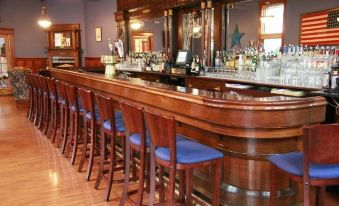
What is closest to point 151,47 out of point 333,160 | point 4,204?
point 4,204

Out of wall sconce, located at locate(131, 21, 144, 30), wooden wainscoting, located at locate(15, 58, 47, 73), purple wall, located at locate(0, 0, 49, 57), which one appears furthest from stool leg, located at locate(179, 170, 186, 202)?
purple wall, located at locate(0, 0, 49, 57)

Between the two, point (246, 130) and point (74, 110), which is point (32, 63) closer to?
point (74, 110)

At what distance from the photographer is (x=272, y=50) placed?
16.6 feet

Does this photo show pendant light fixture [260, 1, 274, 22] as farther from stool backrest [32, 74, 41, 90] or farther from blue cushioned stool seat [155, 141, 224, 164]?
stool backrest [32, 74, 41, 90]

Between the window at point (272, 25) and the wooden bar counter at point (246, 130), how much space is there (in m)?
2.76

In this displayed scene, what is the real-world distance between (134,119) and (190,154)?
23.3 inches

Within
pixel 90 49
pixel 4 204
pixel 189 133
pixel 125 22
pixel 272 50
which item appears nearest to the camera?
pixel 189 133

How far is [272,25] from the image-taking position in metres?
5.20

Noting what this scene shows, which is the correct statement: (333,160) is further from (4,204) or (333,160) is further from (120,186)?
(4,204)

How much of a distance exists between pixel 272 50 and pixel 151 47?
3.69 meters

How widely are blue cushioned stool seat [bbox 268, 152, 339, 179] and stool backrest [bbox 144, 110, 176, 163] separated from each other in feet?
2.24

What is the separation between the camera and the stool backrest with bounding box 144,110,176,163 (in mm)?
2194

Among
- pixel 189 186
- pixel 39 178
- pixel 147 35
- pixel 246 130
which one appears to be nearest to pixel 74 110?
pixel 39 178

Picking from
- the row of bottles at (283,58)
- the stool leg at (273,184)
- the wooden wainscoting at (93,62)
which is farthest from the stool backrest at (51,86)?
the wooden wainscoting at (93,62)
